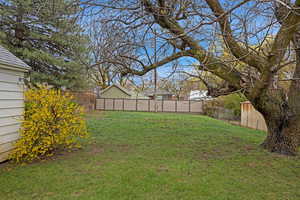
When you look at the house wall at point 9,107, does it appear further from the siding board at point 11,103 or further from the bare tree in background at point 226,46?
the bare tree in background at point 226,46

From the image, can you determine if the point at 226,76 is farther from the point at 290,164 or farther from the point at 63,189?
the point at 63,189

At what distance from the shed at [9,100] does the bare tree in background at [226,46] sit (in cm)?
194

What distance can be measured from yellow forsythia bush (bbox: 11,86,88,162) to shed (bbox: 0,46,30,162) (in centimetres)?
14

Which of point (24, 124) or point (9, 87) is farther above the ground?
point (9, 87)

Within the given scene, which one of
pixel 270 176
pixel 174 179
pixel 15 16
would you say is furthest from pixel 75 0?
pixel 15 16

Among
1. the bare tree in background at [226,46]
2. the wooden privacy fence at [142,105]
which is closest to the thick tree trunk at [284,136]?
the bare tree in background at [226,46]

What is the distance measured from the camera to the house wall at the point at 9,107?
12.1 ft

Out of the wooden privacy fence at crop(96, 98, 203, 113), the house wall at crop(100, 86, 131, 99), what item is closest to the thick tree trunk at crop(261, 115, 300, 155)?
the wooden privacy fence at crop(96, 98, 203, 113)

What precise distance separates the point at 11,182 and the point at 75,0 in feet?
11.1

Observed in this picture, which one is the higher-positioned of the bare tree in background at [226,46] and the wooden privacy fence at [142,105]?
the bare tree in background at [226,46]

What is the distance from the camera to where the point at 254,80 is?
4.55 metres

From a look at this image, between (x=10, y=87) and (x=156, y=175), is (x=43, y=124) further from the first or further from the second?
(x=156, y=175)

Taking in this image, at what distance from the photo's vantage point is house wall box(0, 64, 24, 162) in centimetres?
370

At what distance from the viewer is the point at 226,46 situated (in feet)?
12.5
